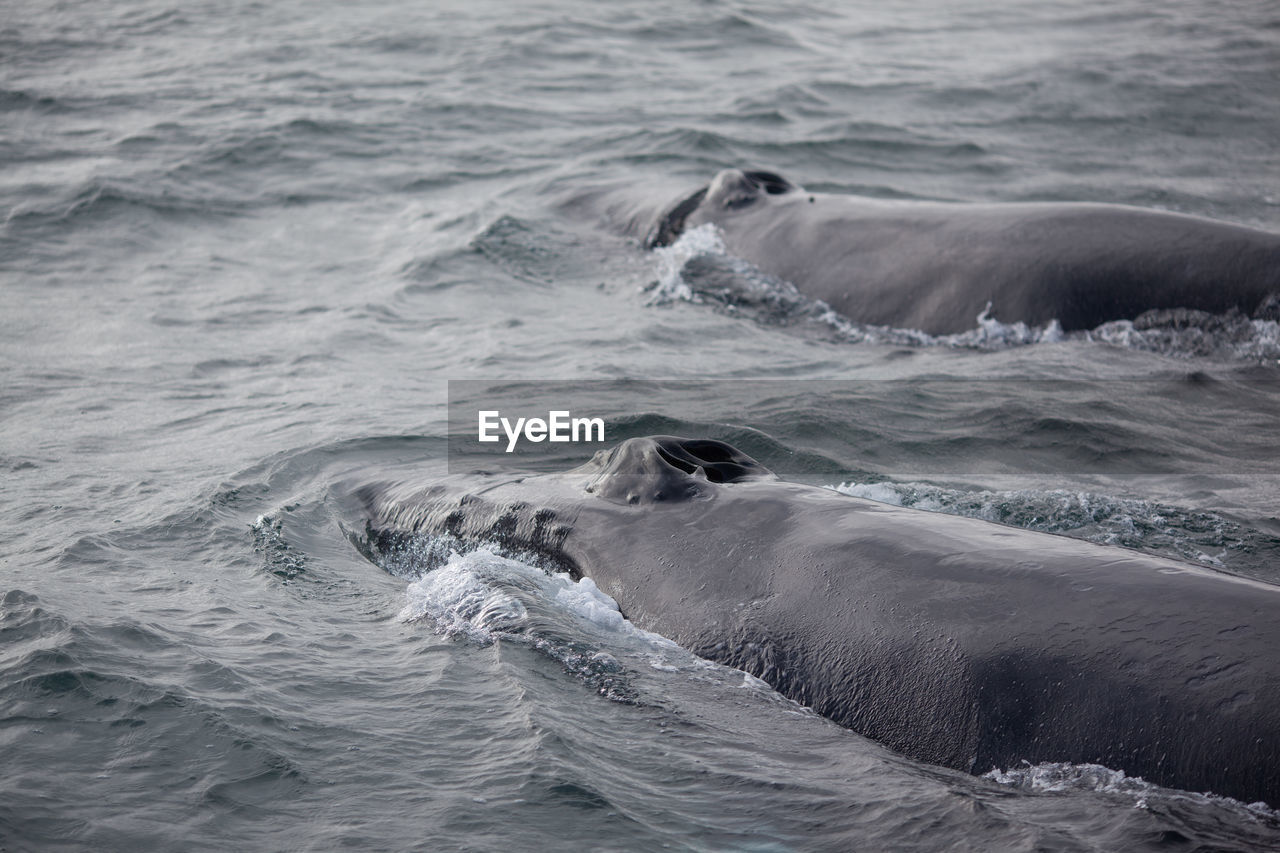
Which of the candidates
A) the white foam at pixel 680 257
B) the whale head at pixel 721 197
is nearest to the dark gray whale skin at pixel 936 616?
the white foam at pixel 680 257

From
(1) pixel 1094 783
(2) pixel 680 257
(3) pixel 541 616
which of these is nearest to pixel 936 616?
(1) pixel 1094 783

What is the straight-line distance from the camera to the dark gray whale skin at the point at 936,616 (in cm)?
495

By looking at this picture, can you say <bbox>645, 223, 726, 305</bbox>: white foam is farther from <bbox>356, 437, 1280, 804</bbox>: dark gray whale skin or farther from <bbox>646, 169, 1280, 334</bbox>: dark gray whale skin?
<bbox>356, 437, 1280, 804</bbox>: dark gray whale skin

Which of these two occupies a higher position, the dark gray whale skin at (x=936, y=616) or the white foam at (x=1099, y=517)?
the dark gray whale skin at (x=936, y=616)

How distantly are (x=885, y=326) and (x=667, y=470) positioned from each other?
566cm

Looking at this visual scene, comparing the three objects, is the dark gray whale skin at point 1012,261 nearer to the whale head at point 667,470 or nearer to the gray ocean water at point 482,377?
the gray ocean water at point 482,377

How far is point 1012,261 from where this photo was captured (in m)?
11.4

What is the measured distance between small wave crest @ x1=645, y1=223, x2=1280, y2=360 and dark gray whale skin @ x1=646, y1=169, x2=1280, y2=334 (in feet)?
0.26

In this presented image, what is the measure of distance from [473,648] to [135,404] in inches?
212

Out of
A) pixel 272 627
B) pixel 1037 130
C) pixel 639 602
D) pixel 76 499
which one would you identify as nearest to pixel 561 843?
pixel 639 602

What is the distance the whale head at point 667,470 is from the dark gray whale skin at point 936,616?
1 cm

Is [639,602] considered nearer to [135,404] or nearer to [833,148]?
[135,404]

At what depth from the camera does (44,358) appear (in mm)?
11859

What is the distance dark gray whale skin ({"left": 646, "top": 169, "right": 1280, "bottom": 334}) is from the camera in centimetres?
1082
